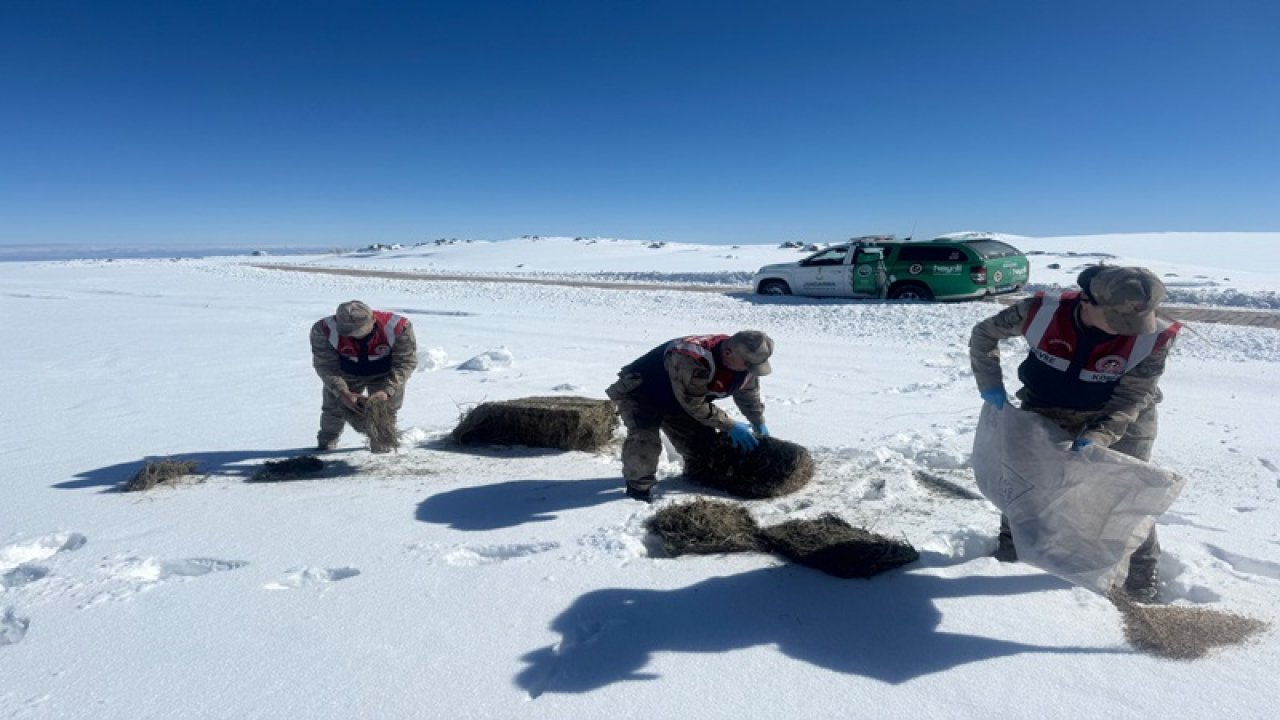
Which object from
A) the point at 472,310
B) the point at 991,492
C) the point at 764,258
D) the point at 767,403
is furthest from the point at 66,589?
the point at 764,258

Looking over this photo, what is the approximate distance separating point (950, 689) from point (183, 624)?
108 inches

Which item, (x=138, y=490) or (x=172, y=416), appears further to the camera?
(x=172, y=416)

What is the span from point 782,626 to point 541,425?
2.74 meters

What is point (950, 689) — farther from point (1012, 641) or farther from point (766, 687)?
point (766, 687)

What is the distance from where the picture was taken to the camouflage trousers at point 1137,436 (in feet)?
10.3

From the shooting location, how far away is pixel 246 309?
15984 mm

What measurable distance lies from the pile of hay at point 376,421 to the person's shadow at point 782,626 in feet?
8.14

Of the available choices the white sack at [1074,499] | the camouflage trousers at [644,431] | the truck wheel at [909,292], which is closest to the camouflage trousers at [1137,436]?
the white sack at [1074,499]

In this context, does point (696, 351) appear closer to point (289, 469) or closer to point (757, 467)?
point (757, 467)

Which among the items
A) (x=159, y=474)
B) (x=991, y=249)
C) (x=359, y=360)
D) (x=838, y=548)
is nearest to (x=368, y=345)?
(x=359, y=360)

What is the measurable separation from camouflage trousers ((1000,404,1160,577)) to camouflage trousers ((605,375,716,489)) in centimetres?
186

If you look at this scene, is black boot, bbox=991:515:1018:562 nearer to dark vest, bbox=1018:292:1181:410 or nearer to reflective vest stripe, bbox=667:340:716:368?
dark vest, bbox=1018:292:1181:410

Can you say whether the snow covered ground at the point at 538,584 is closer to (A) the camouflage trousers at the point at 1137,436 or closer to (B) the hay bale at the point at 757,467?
(B) the hay bale at the point at 757,467

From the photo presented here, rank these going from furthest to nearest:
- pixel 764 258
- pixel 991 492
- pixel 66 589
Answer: pixel 764 258 → pixel 991 492 → pixel 66 589
